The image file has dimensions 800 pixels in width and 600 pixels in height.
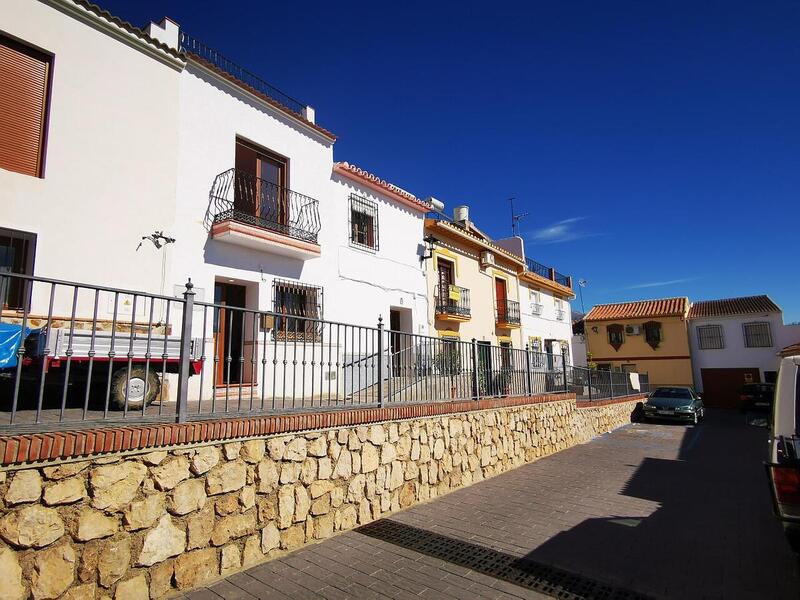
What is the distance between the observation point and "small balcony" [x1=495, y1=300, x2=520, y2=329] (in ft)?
60.1

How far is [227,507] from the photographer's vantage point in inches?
141

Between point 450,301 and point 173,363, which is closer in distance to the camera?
point 173,363

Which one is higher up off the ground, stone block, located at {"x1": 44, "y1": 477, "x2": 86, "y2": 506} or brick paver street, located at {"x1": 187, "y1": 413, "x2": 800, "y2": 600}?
stone block, located at {"x1": 44, "y1": 477, "x2": 86, "y2": 506}

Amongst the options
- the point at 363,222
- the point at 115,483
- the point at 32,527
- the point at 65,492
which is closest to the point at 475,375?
the point at 115,483

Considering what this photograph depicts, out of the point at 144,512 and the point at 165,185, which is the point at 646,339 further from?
the point at 144,512

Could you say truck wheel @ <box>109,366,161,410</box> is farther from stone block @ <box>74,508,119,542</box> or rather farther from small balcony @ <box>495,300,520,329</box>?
small balcony @ <box>495,300,520,329</box>

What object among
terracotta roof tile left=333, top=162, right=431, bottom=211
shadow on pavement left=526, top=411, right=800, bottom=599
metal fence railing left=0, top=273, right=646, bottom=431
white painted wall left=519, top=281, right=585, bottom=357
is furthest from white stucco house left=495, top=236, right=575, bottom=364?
shadow on pavement left=526, top=411, right=800, bottom=599

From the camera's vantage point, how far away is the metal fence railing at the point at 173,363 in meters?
3.47

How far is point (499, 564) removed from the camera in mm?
3867

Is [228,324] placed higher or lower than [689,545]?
higher

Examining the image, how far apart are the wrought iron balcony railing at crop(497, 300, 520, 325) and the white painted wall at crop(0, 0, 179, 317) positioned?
13.6 meters

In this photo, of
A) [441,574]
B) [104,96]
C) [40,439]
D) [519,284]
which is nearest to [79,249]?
[104,96]

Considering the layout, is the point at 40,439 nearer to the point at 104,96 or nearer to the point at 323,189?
the point at 104,96

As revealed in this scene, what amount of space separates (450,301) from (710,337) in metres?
21.8
